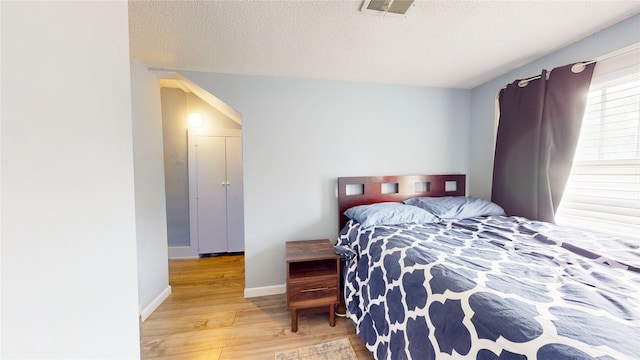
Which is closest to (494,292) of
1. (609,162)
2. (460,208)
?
(460,208)

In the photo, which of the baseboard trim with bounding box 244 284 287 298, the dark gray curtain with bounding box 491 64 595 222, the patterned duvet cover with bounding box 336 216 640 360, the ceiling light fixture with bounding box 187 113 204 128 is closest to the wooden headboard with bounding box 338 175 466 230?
the dark gray curtain with bounding box 491 64 595 222

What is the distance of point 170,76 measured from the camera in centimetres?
204

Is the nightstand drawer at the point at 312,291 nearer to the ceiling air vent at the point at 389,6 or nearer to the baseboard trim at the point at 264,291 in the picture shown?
the baseboard trim at the point at 264,291

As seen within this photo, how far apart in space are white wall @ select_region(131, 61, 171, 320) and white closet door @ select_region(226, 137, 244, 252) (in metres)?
1.03

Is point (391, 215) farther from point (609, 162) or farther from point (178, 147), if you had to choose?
point (178, 147)

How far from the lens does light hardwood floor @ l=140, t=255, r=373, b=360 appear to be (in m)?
1.50

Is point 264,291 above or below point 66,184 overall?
below

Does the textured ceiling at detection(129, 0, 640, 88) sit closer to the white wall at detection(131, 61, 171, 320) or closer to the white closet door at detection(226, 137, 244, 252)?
the white wall at detection(131, 61, 171, 320)

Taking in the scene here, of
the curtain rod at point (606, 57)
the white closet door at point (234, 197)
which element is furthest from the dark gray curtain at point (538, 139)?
the white closet door at point (234, 197)

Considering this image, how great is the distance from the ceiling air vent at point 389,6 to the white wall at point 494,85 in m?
1.47

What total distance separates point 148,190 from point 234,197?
1.28 metres

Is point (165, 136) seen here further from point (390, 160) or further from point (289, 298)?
point (390, 160)

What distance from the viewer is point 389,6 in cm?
125

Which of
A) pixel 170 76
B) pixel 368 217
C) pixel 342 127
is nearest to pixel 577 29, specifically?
pixel 342 127
